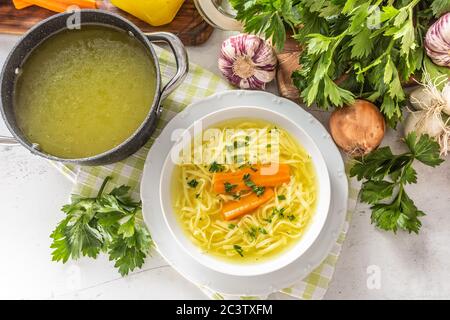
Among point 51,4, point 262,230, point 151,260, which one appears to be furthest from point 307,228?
point 51,4

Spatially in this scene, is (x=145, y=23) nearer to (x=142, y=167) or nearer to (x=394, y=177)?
(x=142, y=167)

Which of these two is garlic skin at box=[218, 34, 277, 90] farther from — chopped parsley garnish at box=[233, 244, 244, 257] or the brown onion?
chopped parsley garnish at box=[233, 244, 244, 257]

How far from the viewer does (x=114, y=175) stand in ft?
6.59

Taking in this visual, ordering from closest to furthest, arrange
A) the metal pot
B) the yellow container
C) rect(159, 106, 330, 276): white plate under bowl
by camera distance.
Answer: the metal pot
rect(159, 106, 330, 276): white plate under bowl
the yellow container

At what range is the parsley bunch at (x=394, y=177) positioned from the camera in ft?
6.24

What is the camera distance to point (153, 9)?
1971 millimetres

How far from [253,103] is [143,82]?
1.32 feet

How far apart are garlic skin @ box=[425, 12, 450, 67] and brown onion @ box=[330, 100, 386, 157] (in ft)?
0.82

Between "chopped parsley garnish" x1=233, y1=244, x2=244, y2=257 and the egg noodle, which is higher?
the egg noodle

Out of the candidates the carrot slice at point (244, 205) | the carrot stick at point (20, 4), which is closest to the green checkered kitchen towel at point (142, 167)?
the carrot slice at point (244, 205)

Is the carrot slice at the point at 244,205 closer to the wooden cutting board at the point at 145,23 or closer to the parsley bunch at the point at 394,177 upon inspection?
the parsley bunch at the point at 394,177

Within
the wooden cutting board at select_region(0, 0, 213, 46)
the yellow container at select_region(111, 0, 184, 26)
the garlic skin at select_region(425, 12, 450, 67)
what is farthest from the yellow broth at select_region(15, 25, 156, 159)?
the garlic skin at select_region(425, 12, 450, 67)

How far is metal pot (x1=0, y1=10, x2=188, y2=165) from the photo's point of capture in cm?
173
